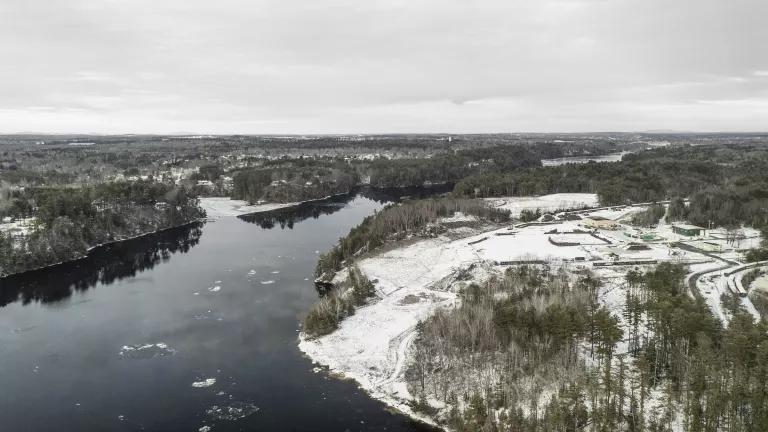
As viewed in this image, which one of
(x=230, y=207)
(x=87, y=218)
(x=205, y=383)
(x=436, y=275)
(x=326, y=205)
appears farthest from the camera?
(x=326, y=205)

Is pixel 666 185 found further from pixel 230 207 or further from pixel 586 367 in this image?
pixel 586 367

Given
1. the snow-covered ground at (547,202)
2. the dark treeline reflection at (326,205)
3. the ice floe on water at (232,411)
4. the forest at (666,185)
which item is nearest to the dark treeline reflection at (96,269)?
the dark treeline reflection at (326,205)

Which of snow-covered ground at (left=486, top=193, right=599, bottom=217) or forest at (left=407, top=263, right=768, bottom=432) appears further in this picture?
snow-covered ground at (left=486, top=193, right=599, bottom=217)

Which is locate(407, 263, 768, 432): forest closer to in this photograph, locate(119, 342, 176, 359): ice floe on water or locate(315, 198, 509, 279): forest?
locate(119, 342, 176, 359): ice floe on water

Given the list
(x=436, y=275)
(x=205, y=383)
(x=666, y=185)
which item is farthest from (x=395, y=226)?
(x=666, y=185)

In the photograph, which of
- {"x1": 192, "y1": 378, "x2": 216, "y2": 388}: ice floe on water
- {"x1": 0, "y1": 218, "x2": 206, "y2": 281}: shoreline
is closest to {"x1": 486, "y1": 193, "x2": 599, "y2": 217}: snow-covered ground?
{"x1": 0, "y1": 218, "x2": 206, "y2": 281}: shoreline

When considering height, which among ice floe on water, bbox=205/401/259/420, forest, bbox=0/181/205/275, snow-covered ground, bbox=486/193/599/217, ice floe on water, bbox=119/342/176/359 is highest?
forest, bbox=0/181/205/275
